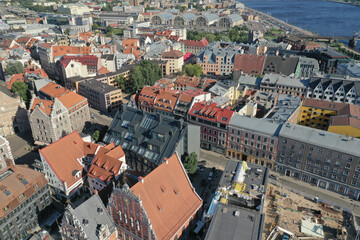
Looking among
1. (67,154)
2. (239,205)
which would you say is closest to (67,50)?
(67,154)

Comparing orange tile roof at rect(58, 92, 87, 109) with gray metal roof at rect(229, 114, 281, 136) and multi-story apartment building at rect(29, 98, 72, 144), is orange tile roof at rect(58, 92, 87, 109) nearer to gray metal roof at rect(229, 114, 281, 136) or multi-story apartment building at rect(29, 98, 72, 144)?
multi-story apartment building at rect(29, 98, 72, 144)

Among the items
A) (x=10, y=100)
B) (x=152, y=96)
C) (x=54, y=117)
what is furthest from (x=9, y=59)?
(x=152, y=96)

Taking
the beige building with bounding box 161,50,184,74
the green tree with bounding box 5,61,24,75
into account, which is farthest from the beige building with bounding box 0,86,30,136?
the beige building with bounding box 161,50,184,74

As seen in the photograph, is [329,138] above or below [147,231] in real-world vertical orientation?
above

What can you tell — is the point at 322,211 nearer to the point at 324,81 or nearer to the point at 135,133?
the point at 135,133

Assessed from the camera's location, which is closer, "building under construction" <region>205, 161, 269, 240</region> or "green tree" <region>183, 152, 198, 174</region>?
"building under construction" <region>205, 161, 269, 240</region>

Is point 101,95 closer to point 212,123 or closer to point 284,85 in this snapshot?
point 212,123
